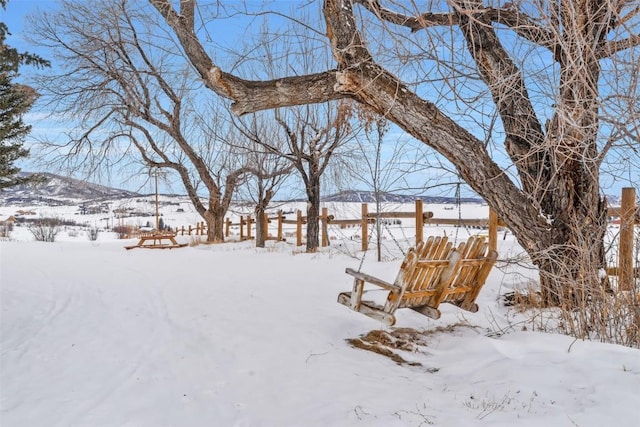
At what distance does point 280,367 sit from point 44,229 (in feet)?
72.2

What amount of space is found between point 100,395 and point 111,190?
14.6 metres

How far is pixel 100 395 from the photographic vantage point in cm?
324

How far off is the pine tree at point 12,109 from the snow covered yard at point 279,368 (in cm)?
1262

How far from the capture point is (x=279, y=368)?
3.73 meters

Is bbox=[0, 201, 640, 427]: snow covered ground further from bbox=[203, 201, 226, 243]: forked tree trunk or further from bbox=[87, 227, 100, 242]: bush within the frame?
bbox=[87, 227, 100, 242]: bush

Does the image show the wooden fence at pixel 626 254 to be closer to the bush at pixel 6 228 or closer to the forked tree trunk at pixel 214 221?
the forked tree trunk at pixel 214 221

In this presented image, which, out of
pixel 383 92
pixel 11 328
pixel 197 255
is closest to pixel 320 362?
pixel 383 92

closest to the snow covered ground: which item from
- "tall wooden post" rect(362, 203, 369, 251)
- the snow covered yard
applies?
the snow covered yard

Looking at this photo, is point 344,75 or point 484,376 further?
point 344,75

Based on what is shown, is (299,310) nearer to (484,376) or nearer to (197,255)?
(484,376)

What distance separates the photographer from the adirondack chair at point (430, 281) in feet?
13.2

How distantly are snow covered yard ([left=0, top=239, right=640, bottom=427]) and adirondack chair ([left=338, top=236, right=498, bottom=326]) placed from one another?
0.35 m

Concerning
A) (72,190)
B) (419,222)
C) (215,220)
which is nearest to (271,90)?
(419,222)

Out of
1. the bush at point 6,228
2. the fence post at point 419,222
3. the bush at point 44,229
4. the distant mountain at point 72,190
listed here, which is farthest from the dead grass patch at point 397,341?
the bush at point 6,228
